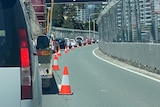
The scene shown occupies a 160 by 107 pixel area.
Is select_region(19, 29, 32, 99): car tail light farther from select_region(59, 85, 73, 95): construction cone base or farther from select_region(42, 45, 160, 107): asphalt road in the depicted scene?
select_region(59, 85, 73, 95): construction cone base

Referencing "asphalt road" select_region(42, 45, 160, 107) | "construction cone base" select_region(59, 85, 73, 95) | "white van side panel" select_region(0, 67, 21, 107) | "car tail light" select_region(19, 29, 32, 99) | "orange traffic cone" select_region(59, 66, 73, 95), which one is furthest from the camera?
"construction cone base" select_region(59, 85, 73, 95)

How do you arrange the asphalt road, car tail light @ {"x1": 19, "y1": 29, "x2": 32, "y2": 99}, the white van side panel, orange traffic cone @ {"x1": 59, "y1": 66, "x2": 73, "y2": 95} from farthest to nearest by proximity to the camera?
1. orange traffic cone @ {"x1": 59, "y1": 66, "x2": 73, "y2": 95}
2. the asphalt road
3. car tail light @ {"x1": 19, "y1": 29, "x2": 32, "y2": 99}
4. the white van side panel

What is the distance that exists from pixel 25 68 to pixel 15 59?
0.14 m

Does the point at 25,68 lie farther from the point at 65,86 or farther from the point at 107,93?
the point at 107,93

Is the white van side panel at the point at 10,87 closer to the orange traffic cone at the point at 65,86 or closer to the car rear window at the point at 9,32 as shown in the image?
the car rear window at the point at 9,32

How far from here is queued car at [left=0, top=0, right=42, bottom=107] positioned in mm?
4594

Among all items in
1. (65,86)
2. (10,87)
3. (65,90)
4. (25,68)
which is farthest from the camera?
(65,90)

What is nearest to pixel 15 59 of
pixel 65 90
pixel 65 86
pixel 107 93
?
pixel 65 86

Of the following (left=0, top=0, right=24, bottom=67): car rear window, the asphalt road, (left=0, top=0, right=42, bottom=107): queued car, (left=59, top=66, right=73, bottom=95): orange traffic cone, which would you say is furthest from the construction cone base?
(left=0, top=0, right=24, bottom=67): car rear window

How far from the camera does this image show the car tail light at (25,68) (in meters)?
4.68

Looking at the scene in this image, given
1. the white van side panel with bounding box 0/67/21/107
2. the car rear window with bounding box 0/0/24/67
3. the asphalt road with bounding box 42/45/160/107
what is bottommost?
the asphalt road with bounding box 42/45/160/107

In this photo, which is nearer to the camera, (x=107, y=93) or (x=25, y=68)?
(x=25, y=68)

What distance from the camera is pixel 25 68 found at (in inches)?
185

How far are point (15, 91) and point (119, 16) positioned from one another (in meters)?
30.8
